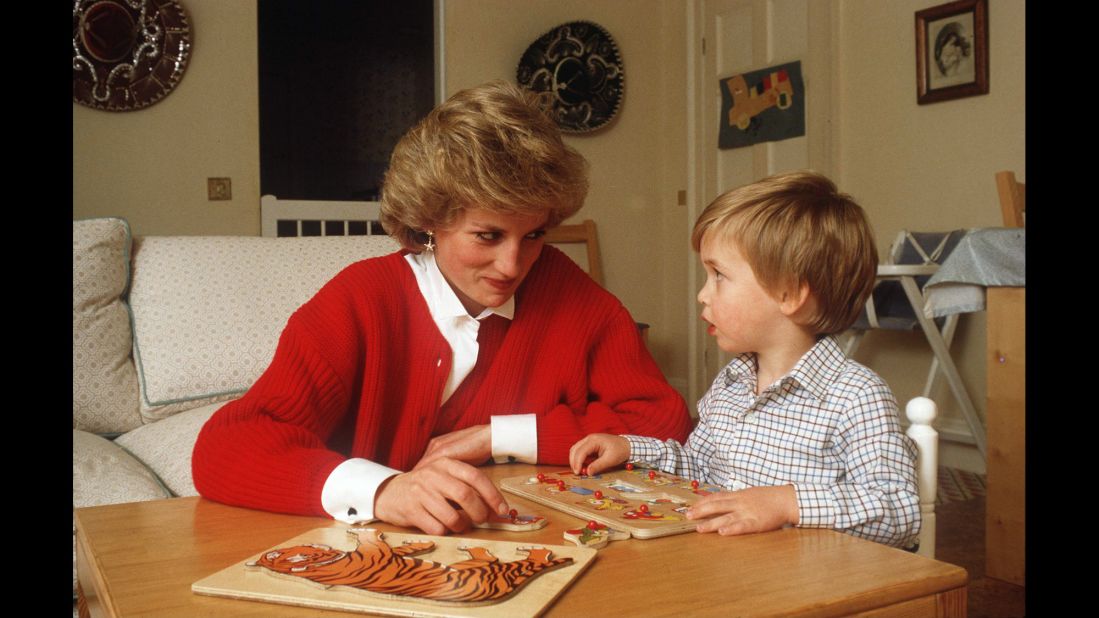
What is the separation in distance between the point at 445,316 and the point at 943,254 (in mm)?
2862

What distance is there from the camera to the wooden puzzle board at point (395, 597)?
65 cm

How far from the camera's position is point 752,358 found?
127 centimetres

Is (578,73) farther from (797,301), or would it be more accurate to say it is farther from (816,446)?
(816,446)

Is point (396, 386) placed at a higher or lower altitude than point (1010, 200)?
lower

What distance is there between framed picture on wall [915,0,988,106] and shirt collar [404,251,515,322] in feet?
10.4

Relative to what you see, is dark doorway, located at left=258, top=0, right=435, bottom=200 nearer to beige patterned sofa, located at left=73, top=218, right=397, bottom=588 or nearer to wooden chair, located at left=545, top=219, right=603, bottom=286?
wooden chair, located at left=545, top=219, right=603, bottom=286

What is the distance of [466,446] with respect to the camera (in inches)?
49.6

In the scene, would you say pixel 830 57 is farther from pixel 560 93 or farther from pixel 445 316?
pixel 445 316

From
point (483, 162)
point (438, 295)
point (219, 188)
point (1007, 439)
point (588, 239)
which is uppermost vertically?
point (219, 188)

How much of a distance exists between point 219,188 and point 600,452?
3541mm

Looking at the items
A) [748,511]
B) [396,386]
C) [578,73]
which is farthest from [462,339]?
[578,73]

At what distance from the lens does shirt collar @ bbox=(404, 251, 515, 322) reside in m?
1.31
